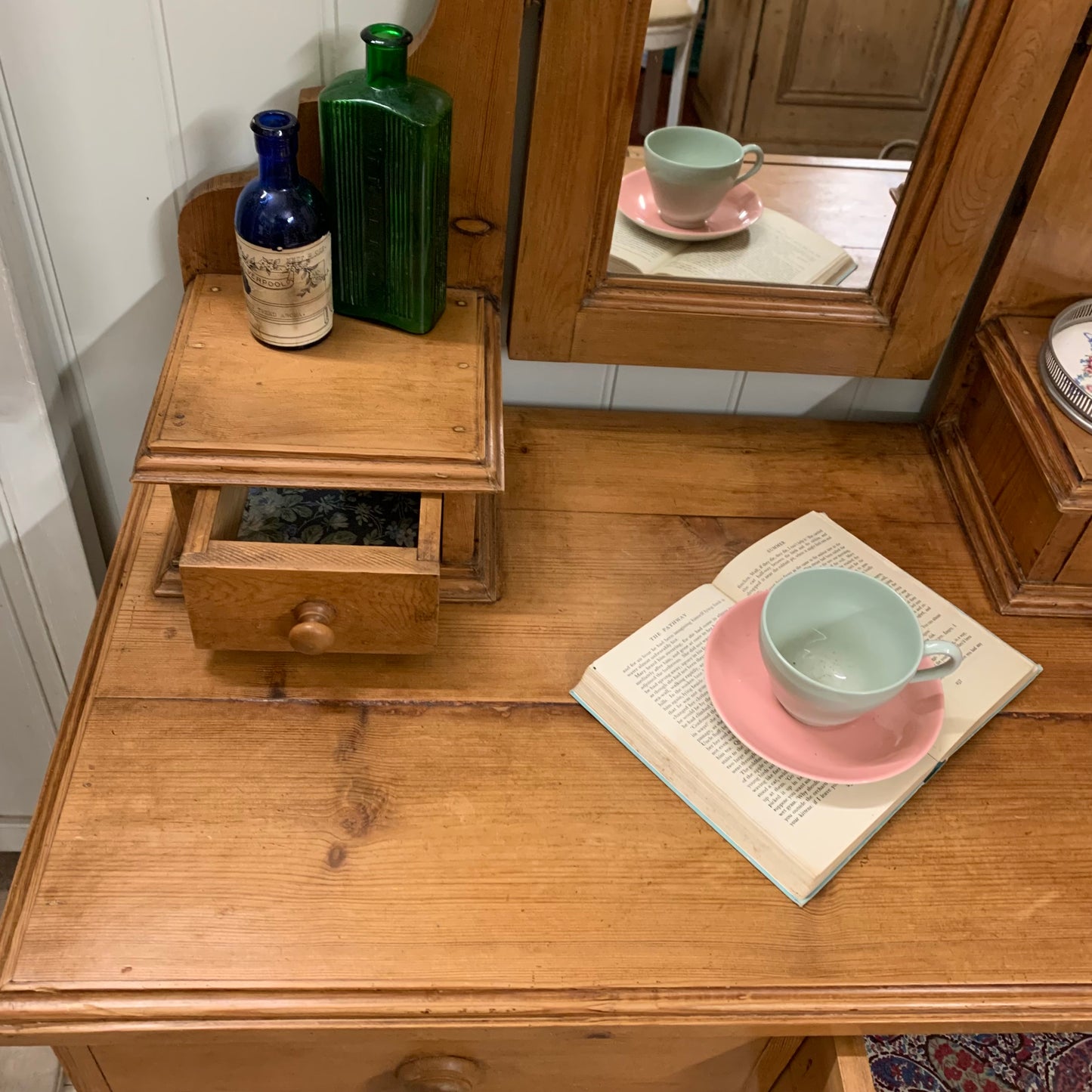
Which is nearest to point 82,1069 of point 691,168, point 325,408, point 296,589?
point 296,589

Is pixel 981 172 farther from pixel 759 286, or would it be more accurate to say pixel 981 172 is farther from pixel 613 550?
pixel 613 550

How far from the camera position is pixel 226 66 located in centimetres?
76

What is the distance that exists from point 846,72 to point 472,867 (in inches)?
26.1

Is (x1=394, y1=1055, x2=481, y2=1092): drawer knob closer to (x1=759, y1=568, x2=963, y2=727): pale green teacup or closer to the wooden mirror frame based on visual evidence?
(x1=759, y1=568, x2=963, y2=727): pale green teacup

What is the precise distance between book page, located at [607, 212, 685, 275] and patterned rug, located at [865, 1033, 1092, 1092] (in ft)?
2.88

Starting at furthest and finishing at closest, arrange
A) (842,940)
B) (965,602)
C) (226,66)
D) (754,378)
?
(754,378) < (965,602) < (226,66) < (842,940)

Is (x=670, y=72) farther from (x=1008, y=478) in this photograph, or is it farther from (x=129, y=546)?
(x=129, y=546)

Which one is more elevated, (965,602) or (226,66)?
(226,66)

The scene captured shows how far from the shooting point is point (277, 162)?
2.31 ft

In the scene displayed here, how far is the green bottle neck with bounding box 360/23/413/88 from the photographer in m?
0.69

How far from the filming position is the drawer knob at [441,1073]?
73 cm

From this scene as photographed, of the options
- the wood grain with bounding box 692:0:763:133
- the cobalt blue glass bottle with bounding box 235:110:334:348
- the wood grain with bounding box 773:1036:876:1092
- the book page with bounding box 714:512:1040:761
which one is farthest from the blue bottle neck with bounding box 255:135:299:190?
the wood grain with bounding box 773:1036:876:1092

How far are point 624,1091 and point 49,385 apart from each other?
0.76m

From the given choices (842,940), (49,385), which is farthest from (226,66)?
(842,940)
